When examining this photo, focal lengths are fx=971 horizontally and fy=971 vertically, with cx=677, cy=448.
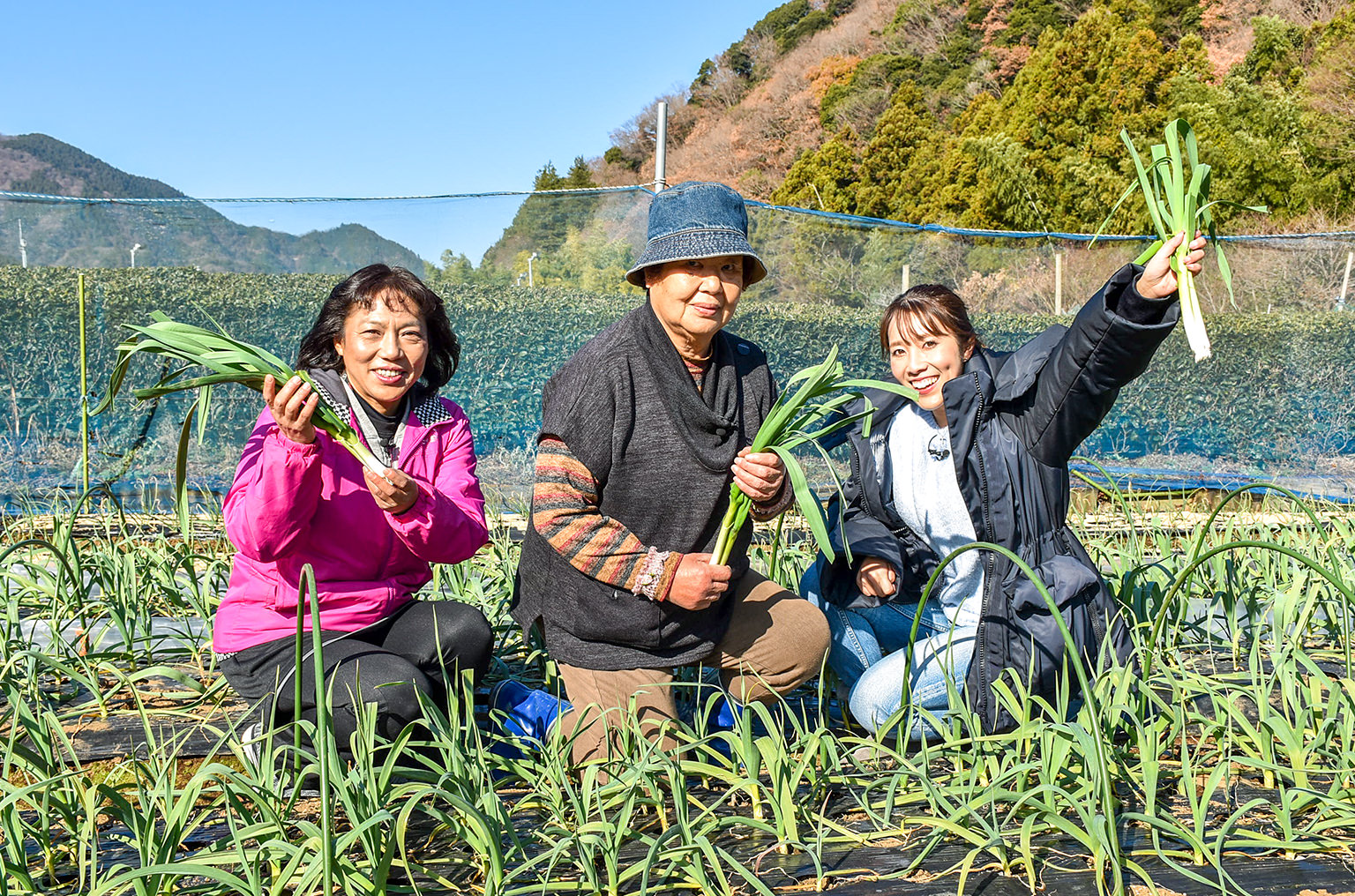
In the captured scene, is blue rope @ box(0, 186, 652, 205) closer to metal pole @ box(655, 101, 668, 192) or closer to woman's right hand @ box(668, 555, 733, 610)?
metal pole @ box(655, 101, 668, 192)

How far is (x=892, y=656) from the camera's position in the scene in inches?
77.0

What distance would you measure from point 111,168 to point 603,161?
25748 millimetres

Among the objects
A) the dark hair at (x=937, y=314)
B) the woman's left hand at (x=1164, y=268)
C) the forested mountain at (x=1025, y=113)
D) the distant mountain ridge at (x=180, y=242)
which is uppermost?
the forested mountain at (x=1025, y=113)

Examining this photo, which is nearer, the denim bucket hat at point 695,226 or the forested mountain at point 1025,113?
the denim bucket hat at point 695,226

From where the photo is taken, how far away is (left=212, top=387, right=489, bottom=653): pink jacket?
69.1 inches

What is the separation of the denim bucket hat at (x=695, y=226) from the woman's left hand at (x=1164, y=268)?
0.72 meters

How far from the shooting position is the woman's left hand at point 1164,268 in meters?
1.76

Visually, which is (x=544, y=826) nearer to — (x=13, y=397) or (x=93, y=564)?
(x=93, y=564)

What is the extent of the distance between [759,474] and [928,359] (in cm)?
56

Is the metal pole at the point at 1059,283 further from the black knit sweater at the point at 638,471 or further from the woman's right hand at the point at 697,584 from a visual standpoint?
the woman's right hand at the point at 697,584

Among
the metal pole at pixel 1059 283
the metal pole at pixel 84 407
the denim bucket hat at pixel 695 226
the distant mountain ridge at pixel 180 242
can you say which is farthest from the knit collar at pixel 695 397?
the metal pole at pixel 1059 283

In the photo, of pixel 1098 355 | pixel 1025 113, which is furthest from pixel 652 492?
pixel 1025 113

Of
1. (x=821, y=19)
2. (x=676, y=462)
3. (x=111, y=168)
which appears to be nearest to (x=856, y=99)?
(x=821, y=19)

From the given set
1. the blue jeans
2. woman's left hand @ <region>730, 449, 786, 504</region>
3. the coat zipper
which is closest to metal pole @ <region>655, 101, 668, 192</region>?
the blue jeans
